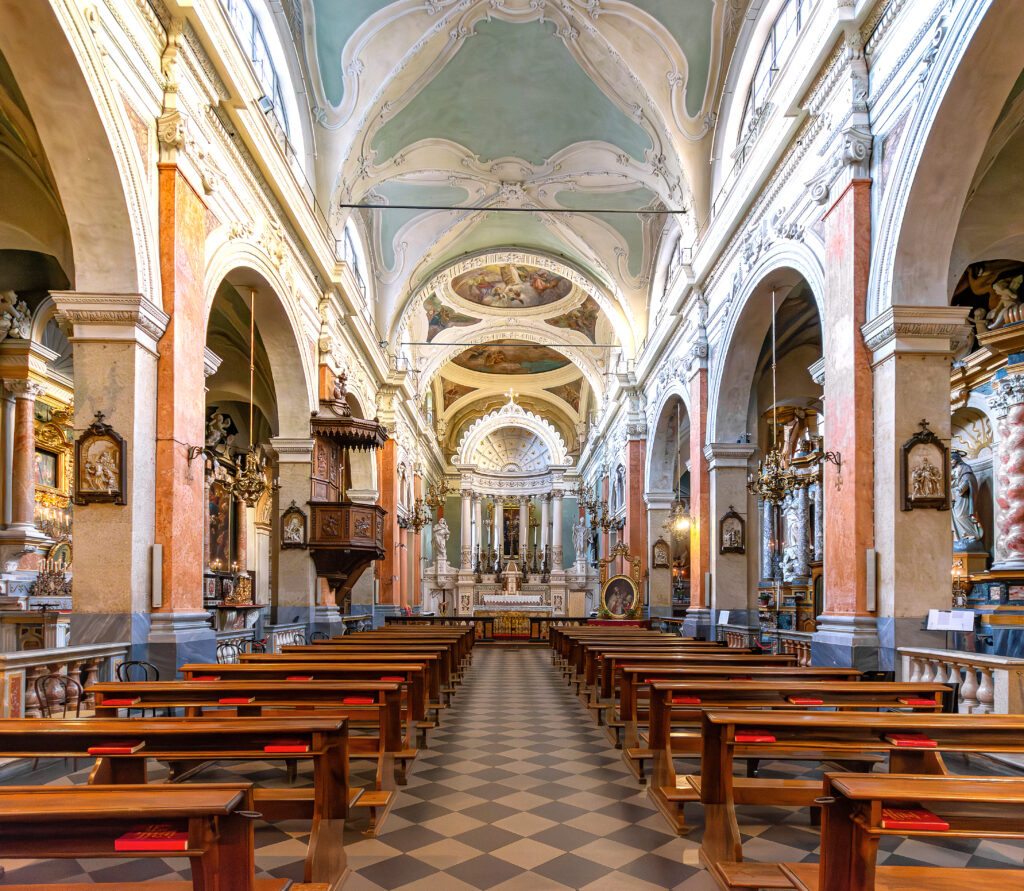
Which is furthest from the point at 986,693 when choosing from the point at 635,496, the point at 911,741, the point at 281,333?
the point at 635,496

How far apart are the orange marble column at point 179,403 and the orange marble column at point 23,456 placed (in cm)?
590

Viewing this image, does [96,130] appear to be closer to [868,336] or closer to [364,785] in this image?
[364,785]

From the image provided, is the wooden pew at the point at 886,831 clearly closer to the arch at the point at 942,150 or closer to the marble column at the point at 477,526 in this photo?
the arch at the point at 942,150

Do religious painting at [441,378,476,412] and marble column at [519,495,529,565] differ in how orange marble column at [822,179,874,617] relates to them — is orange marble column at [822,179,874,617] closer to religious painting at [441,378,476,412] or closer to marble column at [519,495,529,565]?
religious painting at [441,378,476,412]

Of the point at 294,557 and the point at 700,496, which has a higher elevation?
the point at 700,496

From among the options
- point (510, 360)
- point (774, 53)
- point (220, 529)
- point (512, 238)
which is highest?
point (512, 238)

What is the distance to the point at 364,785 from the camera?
5316 millimetres

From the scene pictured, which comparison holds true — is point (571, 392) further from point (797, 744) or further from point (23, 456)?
point (797, 744)

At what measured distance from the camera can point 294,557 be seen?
42.0 feet

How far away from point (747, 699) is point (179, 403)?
5.55 meters

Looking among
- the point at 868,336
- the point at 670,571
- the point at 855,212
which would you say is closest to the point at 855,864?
the point at 868,336

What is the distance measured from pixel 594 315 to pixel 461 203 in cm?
924

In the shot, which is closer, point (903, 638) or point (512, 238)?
point (903, 638)

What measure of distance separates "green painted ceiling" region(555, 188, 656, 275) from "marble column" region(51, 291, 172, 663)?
1259cm
